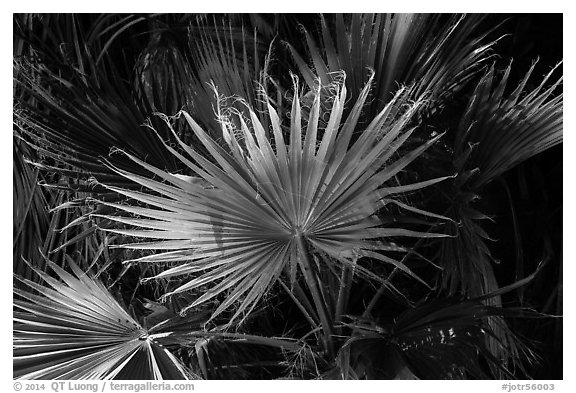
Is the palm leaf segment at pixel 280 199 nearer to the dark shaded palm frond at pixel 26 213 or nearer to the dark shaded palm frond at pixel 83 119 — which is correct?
the dark shaded palm frond at pixel 83 119

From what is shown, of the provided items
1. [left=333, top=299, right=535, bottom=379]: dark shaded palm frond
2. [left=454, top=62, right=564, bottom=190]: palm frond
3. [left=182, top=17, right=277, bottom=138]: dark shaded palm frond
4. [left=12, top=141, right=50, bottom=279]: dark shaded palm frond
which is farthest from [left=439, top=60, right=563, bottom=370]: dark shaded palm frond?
[left=12, top=141, right=50, bottom=279]: dark shaded palm frond

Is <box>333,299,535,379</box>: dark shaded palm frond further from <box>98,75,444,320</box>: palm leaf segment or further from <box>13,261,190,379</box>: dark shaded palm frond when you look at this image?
<box>13,261,190,379</box>: dark shaded palm frond

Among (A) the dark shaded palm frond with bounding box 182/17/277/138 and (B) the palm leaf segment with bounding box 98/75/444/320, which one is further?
(A) the dark shaded palm frond with bounding box 182/17/277/138

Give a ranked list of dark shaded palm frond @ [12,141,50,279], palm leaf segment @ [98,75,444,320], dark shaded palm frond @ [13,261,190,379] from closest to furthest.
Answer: palm leaf segment @ [98,75,444,320] < dark shaded palm frond @ [13,261,190,379] < dark shaded palm frond @ [12,141,50,279]

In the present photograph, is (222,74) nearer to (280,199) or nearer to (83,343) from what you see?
(280,199)

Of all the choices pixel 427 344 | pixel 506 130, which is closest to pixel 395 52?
pixel 506 130

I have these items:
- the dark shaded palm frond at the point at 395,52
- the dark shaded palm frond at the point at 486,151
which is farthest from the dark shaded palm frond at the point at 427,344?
the dark shaded palm frond at the point at 395,52
